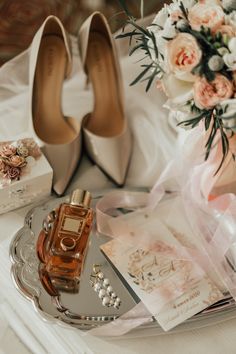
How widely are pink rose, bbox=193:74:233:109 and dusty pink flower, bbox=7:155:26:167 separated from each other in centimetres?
36

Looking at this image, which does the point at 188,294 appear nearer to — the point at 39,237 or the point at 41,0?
the point at 39,237

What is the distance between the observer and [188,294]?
2.98 ft

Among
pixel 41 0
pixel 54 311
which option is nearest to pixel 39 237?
pixel 54 311

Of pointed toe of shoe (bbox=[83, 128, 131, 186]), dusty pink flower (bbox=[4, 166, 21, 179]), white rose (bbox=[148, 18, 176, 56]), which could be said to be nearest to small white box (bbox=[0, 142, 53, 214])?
dusty pink flower (bbox=[4, 166, 21, 179])

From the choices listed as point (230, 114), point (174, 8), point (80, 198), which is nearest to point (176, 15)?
point (174, 8)

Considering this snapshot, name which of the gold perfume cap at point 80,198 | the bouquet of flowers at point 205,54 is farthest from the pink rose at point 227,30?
the gold perfume cap at point 80,198

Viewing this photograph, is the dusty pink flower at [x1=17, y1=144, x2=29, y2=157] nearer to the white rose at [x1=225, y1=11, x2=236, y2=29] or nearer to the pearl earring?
the pearl earring

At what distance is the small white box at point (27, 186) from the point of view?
96 centimetres

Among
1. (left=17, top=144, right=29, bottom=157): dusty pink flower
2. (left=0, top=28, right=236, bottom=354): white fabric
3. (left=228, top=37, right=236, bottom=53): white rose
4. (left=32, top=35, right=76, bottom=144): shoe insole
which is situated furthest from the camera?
(left=32, top=35, right=76, bottom=144): shoe insole

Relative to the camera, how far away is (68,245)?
0.93 metres

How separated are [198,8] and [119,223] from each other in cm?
41

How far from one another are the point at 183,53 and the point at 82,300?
414mm

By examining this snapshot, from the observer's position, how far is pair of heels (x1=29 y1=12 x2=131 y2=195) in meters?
1.06

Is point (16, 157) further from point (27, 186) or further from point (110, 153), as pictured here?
point (110, 153)
